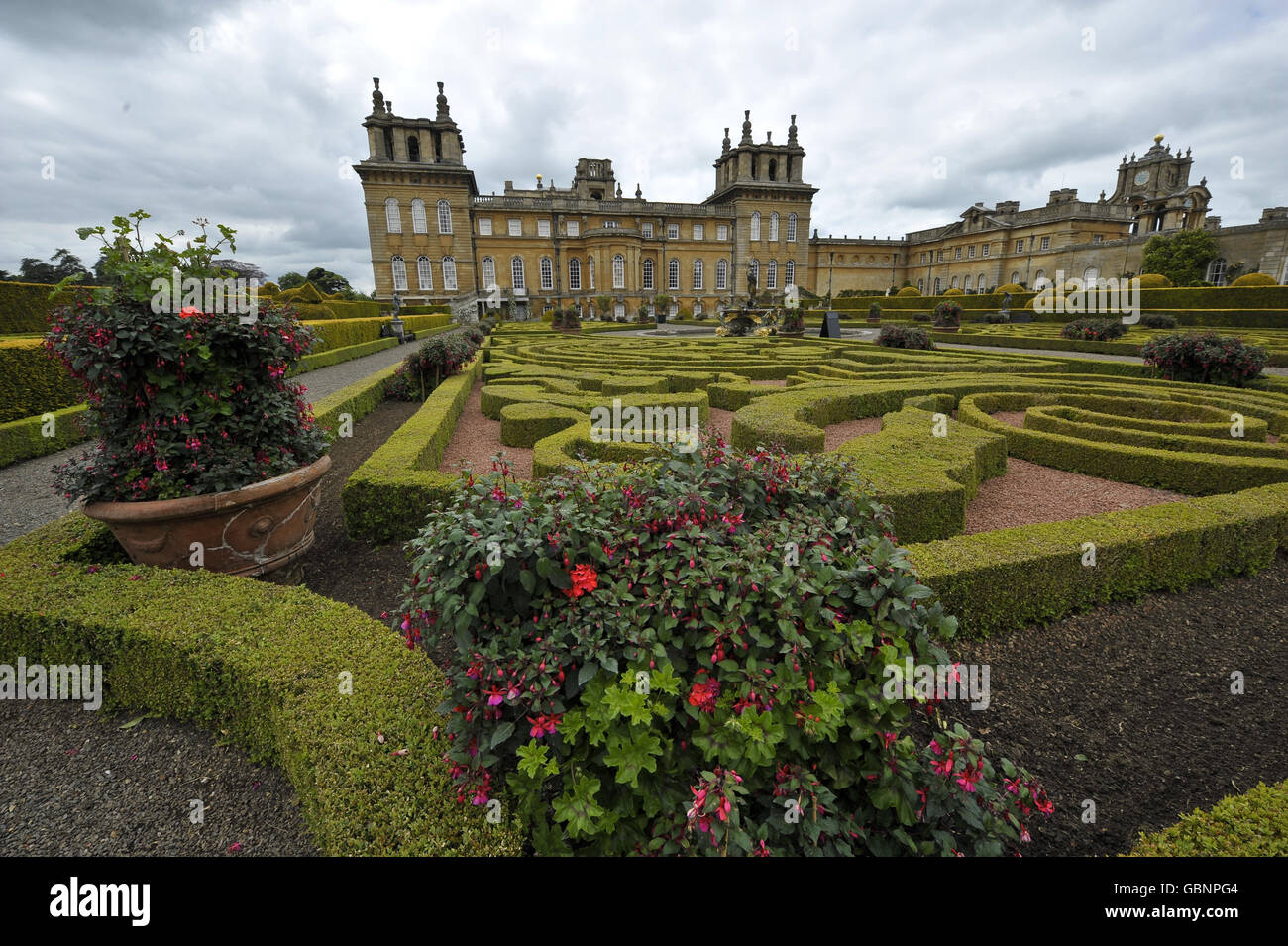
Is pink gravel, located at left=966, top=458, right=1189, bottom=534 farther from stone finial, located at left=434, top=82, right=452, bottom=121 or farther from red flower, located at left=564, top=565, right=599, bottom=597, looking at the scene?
stone finial, located at left=434, top=82, right=452, bottom=121

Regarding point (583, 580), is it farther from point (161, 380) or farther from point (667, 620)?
point (161, 380)

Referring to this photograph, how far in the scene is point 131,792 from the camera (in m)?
2.68

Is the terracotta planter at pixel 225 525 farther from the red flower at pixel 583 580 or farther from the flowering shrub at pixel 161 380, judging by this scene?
the red flower at pixel 583 580

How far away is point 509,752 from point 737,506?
128cm

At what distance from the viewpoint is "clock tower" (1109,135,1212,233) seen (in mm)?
48531

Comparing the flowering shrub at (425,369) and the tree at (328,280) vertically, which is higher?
the tree at (328,280)

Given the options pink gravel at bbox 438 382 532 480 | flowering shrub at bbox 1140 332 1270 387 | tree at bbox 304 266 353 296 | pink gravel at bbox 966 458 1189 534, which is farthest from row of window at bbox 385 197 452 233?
pink gravel at bbox 966 458 1189 534

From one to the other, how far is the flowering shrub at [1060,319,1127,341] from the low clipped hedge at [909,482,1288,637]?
61.5 ft

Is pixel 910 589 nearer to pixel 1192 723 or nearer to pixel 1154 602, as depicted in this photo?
pixel 1192 723

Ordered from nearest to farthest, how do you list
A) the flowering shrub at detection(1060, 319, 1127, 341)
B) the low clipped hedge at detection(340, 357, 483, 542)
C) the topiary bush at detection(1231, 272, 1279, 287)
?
the low clipped hedge at detection(340, 357, 483, 542), the flowering shrub at detection(1060, 319, 1127, 341), the topiary bush at detection(1231, 272, 1279, 287)

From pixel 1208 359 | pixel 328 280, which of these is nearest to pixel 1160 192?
pixel 1208 359

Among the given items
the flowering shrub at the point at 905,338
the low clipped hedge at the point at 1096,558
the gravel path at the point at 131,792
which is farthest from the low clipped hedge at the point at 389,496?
the flowering shrub at the point at 905,338

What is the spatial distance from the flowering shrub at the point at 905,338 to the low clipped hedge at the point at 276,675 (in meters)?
17.3

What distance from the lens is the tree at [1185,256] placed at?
38.2m
